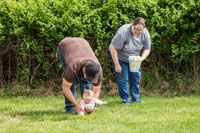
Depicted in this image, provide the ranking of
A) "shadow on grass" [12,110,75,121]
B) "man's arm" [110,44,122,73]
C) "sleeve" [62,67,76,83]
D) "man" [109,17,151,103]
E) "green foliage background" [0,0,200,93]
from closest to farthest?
"sleeve" [62,67,76,83]
"shadow on grass" [12,110,75,121]
"man" [109,17,151,103]
"man's arm" [110,44,122,73]
"green foliage background" [0,0,200,93]

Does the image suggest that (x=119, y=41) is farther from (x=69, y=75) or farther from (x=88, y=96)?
(x=69, y=75)

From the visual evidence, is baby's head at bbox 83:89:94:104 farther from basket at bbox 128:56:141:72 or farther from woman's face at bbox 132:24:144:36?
woman's face at bbox 132:24:144:36

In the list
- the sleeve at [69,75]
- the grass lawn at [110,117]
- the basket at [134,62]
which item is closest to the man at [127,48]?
the basket at [134,62]

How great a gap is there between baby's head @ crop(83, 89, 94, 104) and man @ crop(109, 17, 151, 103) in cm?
135

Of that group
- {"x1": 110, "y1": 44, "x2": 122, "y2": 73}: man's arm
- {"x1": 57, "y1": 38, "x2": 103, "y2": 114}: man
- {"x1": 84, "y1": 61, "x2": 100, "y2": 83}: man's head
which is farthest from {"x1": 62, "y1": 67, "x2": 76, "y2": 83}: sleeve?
{"x1": 110, "y1": 44, "x2": 122, "y2": 73}: man's arm

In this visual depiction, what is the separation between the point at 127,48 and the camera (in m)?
7.15

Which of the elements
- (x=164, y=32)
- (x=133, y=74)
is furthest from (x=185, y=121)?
(x=164, y=32)

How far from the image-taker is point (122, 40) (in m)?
7.01

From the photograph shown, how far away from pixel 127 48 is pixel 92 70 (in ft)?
6.16

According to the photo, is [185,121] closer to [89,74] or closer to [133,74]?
[89,74]

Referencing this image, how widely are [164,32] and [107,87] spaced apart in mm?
1768

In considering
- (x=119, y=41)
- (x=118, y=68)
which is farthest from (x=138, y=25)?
(x=118, y=68)

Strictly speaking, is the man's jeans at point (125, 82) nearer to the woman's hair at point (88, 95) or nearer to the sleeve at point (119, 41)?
the sleeve at point (119, 41)

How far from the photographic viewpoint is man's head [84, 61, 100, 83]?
17.8 feet
